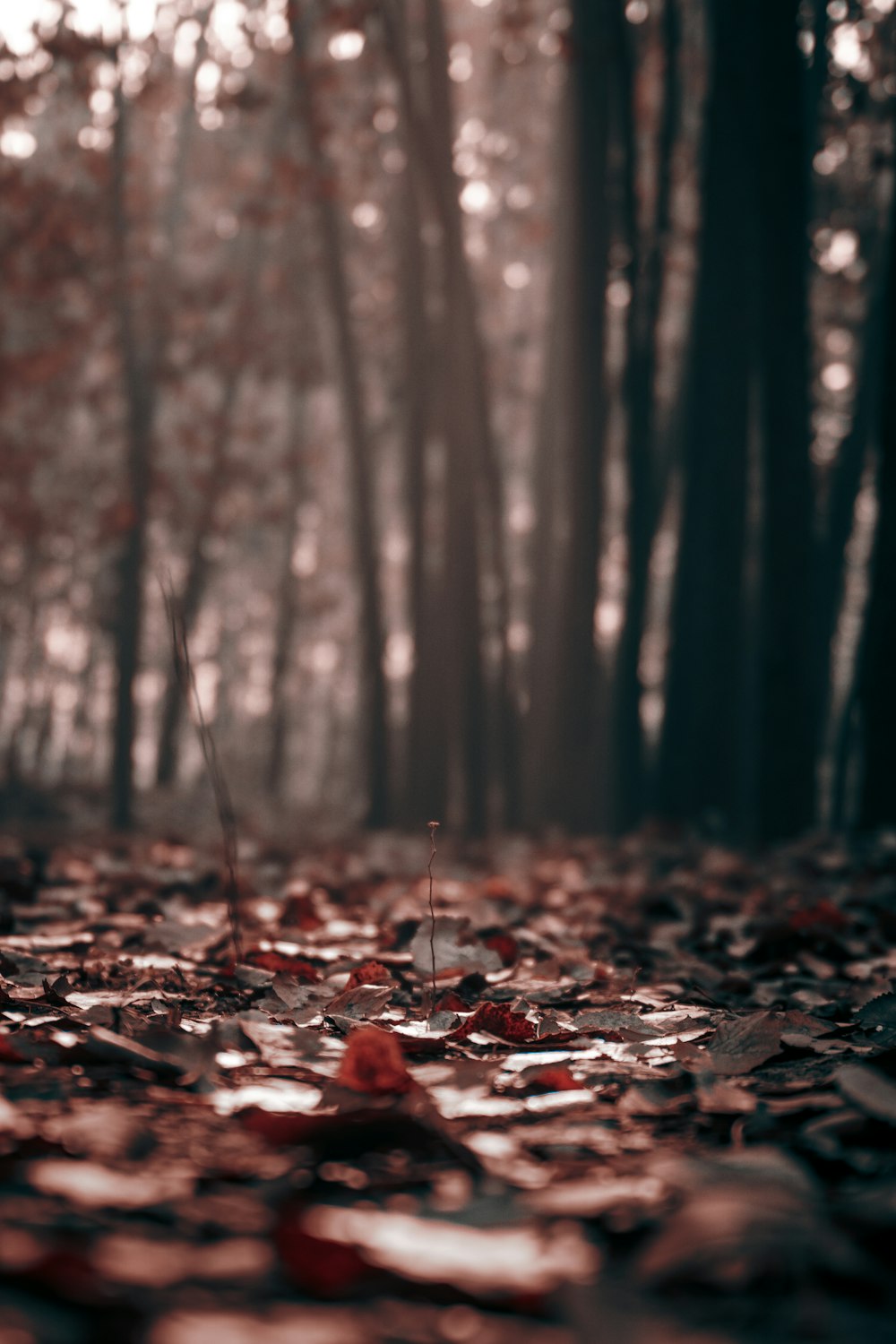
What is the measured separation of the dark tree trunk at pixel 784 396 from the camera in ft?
21.4

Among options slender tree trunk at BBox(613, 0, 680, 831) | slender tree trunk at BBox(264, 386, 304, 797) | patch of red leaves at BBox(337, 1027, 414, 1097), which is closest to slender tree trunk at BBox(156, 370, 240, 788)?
slender tree trunk at BBox(264, 386, 304, 797)

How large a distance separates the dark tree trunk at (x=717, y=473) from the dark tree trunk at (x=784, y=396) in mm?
223

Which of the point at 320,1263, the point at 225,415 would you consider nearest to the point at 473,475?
the point at 225,415

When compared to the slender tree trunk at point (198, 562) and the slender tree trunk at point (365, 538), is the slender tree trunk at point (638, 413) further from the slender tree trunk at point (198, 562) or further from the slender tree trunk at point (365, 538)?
the slender tree trunk at point (198, 562)

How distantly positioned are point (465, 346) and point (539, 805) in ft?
11.6

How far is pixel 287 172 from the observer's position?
23.9 ft

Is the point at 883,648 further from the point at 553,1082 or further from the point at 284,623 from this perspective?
the point at 284,623

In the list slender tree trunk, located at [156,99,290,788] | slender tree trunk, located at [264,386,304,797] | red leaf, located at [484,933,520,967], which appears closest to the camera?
red leaf, located at [484,933,520,967]

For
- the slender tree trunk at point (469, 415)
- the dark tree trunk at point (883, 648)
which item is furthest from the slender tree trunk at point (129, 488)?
the dark tree trunk at point (883, 648)

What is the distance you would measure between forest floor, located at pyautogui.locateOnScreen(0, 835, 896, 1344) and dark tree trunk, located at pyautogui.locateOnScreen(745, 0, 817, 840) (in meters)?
3.93

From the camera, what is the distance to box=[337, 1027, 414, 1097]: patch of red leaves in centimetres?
140

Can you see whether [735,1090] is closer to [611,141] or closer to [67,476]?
[611,141]

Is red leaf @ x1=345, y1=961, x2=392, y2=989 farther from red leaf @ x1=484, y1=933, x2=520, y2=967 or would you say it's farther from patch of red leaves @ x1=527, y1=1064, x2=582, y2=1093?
patch of red leaves @ x1=527, y1=1064, x2=582, y2=1093

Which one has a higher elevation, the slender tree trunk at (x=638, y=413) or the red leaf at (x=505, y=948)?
the slender tree trunk at (x=638, y=413)
